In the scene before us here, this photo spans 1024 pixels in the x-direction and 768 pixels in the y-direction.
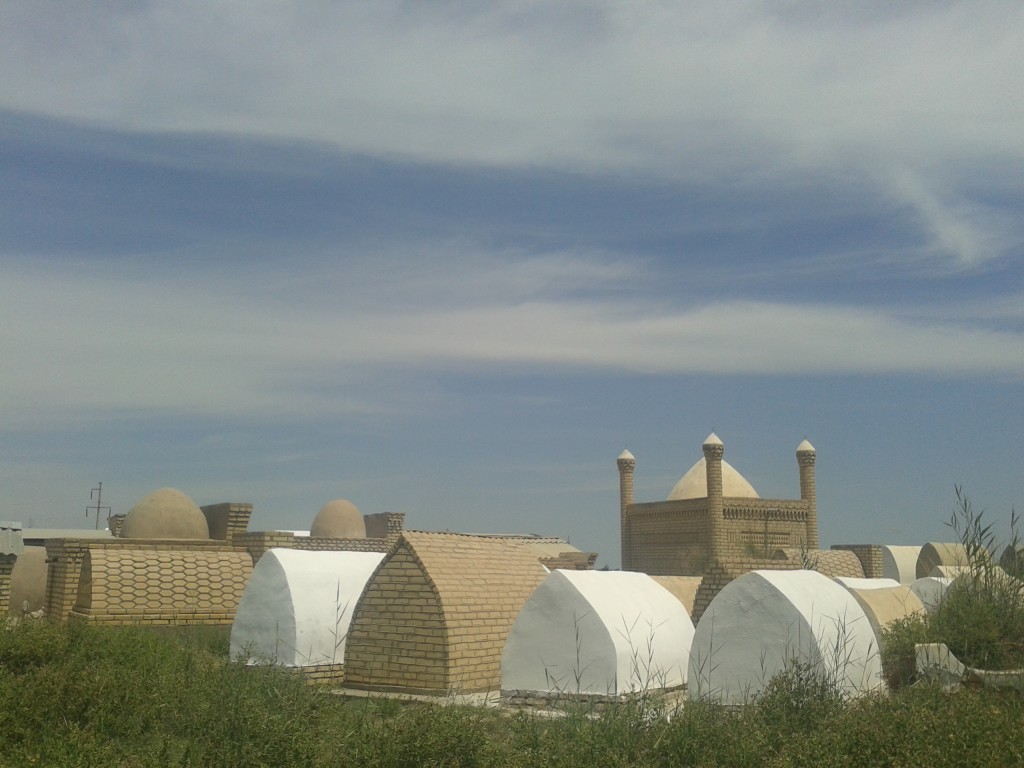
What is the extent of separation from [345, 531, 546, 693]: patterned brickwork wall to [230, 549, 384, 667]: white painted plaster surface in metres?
0.68

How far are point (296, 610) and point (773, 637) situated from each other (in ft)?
21.0

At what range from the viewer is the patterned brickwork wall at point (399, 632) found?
11266 millimetres

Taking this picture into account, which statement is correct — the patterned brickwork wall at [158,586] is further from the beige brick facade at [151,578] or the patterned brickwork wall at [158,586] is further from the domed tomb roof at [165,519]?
the domed tomb roof at [165,519]

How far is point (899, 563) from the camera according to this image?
30984 mm

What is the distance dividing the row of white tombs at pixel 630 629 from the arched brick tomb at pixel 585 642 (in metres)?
0.01

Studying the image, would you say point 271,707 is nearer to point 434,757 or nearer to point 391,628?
point 434,757

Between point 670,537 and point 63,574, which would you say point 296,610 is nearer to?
point 63,574

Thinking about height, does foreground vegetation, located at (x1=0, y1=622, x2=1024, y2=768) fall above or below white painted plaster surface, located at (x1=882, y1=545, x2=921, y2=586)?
below

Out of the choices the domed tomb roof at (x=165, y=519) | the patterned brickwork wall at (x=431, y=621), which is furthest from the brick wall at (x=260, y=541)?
the patterned brickwork wall at (x=431, y=621)

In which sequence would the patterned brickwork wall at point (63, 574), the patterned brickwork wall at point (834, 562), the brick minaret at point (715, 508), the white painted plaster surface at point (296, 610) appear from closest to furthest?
the white painted plaster surface at point (296, 610) < the patterned brickwork wall at point (63, 574) < the patterned brickwork wall at point (834, 562) < the brick minaret at point (715, 508)

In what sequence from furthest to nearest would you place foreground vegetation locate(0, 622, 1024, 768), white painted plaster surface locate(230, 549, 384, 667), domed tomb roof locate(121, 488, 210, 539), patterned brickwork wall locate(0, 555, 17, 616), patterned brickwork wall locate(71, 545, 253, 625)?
1. domed tomb roof locate(121, 488, 210, 539)
2. patterned brickwork wall locate(0, 555, 17, 616)
3. patterned brickwork wall locate(71, 545, 253, 625)
4. white painted plaster surface locate(230, 549, 384, 667)
5. foreground vegetation locate(0, 622, 1024, 768)

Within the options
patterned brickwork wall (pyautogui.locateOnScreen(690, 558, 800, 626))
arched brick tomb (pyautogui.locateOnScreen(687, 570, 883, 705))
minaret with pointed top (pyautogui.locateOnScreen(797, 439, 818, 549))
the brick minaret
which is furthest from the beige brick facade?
minaret with pointed top (pyautogui.locateOnScreen(797, 439, 818, 549))

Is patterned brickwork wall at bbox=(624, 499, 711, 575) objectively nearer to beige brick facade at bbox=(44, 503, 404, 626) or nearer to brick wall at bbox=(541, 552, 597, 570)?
brick wall at bbox=(541, 552, 597, 570)

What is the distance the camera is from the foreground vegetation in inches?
240
